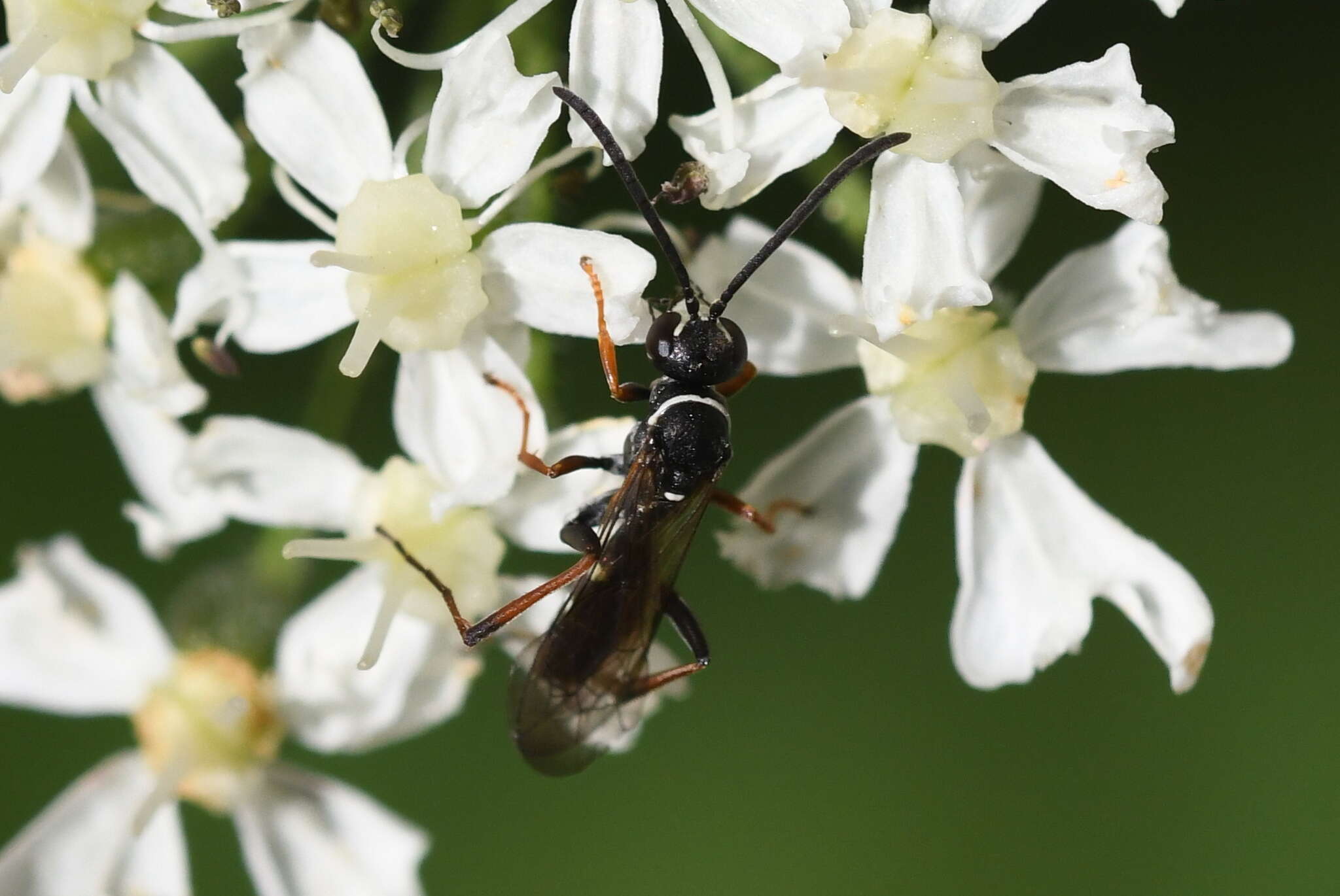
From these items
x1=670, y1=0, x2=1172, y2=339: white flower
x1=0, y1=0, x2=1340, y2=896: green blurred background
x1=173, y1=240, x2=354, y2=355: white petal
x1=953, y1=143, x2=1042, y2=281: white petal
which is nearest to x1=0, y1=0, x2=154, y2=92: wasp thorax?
x1=173, y1=240, x2=354, y2=355: white petal

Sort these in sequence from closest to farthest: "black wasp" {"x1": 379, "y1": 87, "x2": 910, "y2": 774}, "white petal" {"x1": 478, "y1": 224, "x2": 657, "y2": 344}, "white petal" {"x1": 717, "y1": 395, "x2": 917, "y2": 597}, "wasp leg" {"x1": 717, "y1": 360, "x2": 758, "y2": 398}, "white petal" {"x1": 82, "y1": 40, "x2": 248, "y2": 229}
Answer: "white petal" {"x1": 478, "y1": 224, "x2": 657, "y2": 344}
"white petal" {"x1": 82, "y1": 40, "x2": 248, "y2": 229}
"black wasp" {"x1": 379, "y1": 87, "x2": 910, "y2": 774}
"wasp leg" {"x1": 717, "y1": 360, "x2": 758, "y2": 398}
"white petal" {"x1": 717, "y1": 395, "x2": 917, "y2": 597}

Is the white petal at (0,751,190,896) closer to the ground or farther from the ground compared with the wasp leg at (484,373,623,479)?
closer to the ground

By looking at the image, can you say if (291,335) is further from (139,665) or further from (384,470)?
(139,665)

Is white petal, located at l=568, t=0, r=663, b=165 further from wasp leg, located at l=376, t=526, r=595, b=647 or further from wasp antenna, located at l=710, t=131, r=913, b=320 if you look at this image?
wasp leg, located at l=376, t=526, r=595, b=647

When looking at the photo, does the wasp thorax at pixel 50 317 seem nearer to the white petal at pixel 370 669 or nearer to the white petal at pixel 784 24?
the white petal at pixel 370 669

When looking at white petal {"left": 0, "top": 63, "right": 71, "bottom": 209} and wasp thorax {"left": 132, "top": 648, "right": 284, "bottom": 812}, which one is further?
wasp thorax {"left": 132, "top": 648, "right": 284, "bottom": 812}

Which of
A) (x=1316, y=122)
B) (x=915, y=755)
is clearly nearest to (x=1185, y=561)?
(x=915, y=755)
